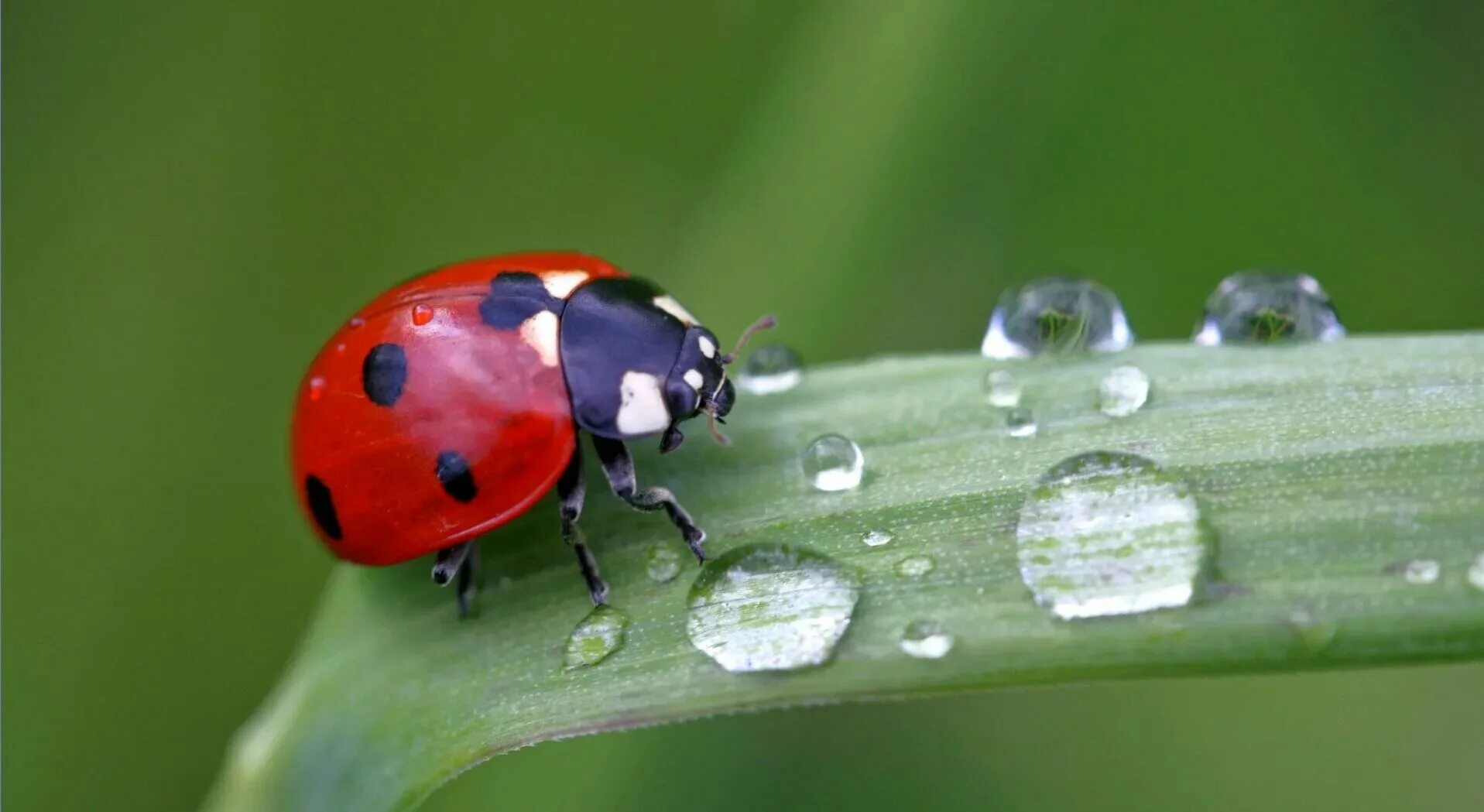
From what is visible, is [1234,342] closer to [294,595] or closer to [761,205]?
[761,205]

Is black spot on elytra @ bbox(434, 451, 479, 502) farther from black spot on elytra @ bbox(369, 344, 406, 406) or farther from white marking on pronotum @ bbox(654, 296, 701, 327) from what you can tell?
white marking on pronotum @ bbox(654, 296, 701, 327)

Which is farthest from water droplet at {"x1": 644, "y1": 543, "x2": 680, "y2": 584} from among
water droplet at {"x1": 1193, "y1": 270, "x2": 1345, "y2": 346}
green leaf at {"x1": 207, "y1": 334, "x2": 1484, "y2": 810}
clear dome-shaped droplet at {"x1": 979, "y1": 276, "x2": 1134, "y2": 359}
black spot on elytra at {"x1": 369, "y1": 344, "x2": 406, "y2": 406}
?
water droplet at {"x1": 1193, "y1": 270, "x2": 1345, "y2": 346}

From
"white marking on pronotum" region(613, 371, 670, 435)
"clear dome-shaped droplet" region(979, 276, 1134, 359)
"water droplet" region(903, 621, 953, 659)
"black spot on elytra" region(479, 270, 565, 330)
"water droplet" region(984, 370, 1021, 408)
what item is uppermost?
"black spot on elytra" region(479, 270, 565, 330)

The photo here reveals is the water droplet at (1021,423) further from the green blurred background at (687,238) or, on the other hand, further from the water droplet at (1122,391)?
the green blurred background at (687,238)

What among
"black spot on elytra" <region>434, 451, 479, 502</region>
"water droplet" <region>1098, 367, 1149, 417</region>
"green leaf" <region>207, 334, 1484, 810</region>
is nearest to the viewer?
"green leaf" <region>207, 334, 1484, 810</region>

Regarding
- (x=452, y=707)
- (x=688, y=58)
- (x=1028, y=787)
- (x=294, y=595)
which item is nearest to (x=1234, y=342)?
(x=1028, y=787)
